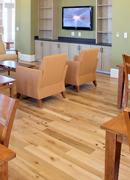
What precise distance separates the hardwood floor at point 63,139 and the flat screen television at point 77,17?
332 centimetres

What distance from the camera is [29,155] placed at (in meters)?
2.75

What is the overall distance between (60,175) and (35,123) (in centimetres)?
136

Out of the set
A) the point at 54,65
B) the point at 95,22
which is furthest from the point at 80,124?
the point at 95,22

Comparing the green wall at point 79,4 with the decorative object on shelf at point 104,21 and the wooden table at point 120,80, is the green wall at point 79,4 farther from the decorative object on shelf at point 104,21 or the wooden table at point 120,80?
the wooden table at point 120,80

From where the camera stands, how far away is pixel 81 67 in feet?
16.7

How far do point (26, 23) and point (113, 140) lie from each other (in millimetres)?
7981

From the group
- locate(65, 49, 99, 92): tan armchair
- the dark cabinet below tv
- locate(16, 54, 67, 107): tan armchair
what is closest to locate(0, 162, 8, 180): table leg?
locate(16, 54, 67, 107): tan armchair

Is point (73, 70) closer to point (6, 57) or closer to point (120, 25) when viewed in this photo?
point (120, 25)

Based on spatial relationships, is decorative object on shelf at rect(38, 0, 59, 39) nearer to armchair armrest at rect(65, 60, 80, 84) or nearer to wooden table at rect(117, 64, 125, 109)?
armchair armrest at rect(65, 60, 80, 84)

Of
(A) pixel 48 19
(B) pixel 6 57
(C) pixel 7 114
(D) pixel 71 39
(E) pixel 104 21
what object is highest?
(A) pixel 48 19

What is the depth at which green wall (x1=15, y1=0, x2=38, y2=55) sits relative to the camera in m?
8.70

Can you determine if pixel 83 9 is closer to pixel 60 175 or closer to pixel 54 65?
pixel 54 65

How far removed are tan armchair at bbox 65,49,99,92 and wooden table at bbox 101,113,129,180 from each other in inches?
136

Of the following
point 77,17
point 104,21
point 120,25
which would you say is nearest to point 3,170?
point 120,25
